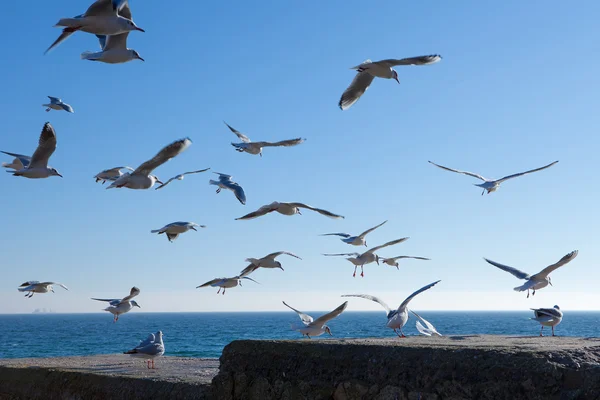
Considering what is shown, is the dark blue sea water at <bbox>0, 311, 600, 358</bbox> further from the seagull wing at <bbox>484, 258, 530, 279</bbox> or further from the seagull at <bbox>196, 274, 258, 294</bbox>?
the seagull wing at <bbox>484, 258, 530, 279</bbox>

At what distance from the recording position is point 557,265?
34.3ft

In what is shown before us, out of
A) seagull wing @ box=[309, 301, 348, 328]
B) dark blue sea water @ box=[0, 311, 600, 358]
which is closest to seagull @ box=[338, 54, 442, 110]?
seagull wing @ box=[309, 301, 348, 328]

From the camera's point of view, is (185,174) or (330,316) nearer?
(330,316)

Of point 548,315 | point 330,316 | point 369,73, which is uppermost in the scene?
point 369,73

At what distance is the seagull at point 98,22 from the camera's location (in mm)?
9758

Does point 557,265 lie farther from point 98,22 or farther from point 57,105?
point 57,105

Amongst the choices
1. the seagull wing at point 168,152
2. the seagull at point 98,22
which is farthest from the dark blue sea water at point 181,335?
the seagull at point 98,22

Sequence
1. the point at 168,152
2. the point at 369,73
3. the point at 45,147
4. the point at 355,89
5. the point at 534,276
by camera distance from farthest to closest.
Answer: the point at 355,89 < the point at 369,73 < the point at 45,147 < the point at 534,276 < the point at 168,152

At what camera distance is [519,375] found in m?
5.63

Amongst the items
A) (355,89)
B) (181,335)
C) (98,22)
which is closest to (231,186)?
(355,89)

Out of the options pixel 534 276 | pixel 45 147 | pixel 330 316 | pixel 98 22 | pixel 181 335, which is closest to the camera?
pixel 330 316

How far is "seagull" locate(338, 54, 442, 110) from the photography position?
36.6ft

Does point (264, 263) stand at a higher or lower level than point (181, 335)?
lower

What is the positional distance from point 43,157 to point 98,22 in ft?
9.00
